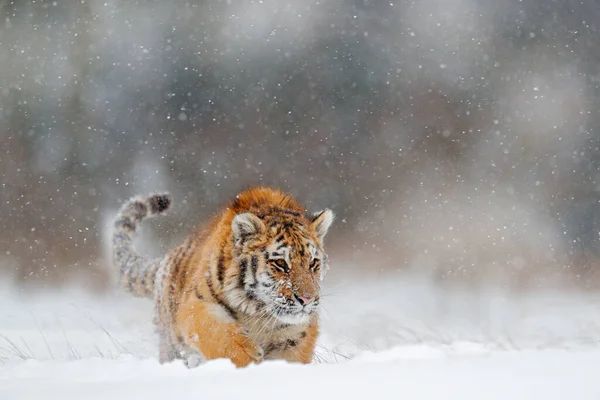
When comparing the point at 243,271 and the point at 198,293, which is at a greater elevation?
the point at 243,271

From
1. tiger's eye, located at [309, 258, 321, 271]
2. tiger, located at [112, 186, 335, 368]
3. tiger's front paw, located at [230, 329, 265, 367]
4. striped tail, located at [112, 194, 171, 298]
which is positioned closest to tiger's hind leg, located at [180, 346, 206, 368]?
→ tiger, located at [112, 186, 335, 368]

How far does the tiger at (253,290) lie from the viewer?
445 cm

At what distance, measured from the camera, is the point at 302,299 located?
175 inches

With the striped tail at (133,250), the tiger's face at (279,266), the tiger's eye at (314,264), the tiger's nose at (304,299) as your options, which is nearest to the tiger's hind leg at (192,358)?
the tiger's face at (279,266)

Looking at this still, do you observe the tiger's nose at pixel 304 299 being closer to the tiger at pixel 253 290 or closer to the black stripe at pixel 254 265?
the tiger at pixel 253 290

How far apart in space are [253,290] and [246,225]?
430 mm

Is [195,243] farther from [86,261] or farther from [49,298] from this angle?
[86,261]

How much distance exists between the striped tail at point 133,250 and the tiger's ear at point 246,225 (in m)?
1.56

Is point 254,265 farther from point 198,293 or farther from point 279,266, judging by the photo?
point 198,293

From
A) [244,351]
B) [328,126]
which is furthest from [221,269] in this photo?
[328,126]

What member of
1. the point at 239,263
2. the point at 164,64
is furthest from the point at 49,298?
the point at 239,263

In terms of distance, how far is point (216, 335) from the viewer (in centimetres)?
442

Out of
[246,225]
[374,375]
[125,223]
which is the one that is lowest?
[374,375]

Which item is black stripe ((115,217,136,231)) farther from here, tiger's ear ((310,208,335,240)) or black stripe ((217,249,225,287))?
tiger's ear ((310,208,335,240))
